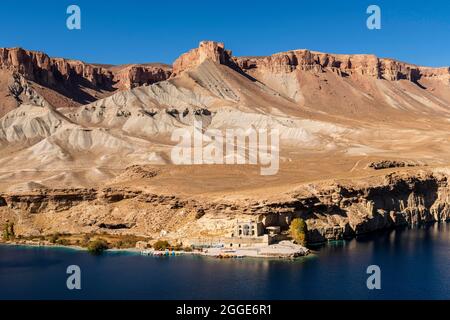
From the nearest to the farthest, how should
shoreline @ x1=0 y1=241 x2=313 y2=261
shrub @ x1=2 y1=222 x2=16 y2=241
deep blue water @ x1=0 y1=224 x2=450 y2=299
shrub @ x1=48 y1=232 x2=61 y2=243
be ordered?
deep blue water @ x1=0 y1=224 x2=450 y2=299 < shoreline @ x1=0 y1=241 x2=313 y2=261 < shrub @ x1=48 y1=232 x2=61 y2=243 < shrub @ x1=2 y1=222 x2=16 y2=241

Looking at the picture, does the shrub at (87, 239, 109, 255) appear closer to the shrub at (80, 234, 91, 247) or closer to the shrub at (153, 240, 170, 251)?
the shrub at (80, 234, 91, 247)

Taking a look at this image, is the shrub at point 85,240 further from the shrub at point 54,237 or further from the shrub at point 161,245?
the shrub at point 161,245

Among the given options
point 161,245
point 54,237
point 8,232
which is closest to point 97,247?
point 161,245

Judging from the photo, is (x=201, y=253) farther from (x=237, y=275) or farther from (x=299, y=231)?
(x=237, y=275)

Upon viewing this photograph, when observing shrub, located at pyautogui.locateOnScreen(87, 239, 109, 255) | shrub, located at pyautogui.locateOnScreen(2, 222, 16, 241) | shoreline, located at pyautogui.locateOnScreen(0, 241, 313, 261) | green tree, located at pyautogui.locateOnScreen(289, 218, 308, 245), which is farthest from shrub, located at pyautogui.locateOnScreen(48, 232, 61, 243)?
green tree, located at pyautogui.locateOnScreen(289, 218, 308, 245)

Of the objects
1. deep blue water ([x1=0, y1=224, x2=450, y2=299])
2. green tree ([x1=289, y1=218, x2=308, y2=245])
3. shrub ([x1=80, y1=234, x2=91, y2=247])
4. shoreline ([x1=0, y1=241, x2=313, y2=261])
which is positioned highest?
green tree ([x1=289, y1=218, x2=308, y2=245])

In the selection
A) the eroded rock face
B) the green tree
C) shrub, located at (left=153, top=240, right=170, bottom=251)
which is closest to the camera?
shrub, located at (left=153, top=240, right=170, bottom=251)
